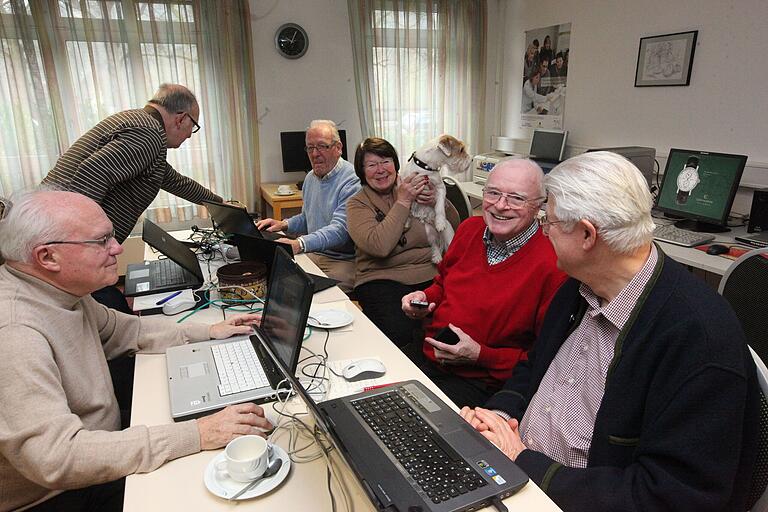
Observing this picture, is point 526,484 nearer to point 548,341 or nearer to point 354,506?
point 354,506

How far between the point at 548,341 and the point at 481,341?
1.33ft

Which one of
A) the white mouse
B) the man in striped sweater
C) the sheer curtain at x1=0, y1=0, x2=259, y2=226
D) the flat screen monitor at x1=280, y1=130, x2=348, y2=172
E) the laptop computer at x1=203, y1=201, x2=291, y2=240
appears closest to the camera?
the white mouse

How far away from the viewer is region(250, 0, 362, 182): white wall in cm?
432

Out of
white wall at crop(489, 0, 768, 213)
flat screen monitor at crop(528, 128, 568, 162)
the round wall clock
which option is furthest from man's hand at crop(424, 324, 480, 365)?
the round wall clock

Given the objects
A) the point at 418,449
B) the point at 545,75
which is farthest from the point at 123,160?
the point at 545,75

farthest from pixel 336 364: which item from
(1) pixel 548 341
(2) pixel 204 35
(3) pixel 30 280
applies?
(2) pixel 204 35

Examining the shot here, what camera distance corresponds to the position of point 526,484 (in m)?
0.95

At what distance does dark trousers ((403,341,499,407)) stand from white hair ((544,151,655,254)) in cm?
74

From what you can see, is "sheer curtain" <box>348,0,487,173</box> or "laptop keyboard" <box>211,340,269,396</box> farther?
"sheer curtain" <box>348,0,487,173</box>

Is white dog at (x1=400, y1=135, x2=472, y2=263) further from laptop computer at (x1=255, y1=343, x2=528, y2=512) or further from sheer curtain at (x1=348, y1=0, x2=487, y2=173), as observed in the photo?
sheer curtain at (x1=348, y1=0, x2=487, y2=173)

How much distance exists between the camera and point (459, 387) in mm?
1654

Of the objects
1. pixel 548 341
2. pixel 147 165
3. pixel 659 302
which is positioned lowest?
pixel 548 341

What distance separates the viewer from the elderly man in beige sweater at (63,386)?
0.96 meters

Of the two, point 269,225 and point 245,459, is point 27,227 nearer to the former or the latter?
point 245,459
